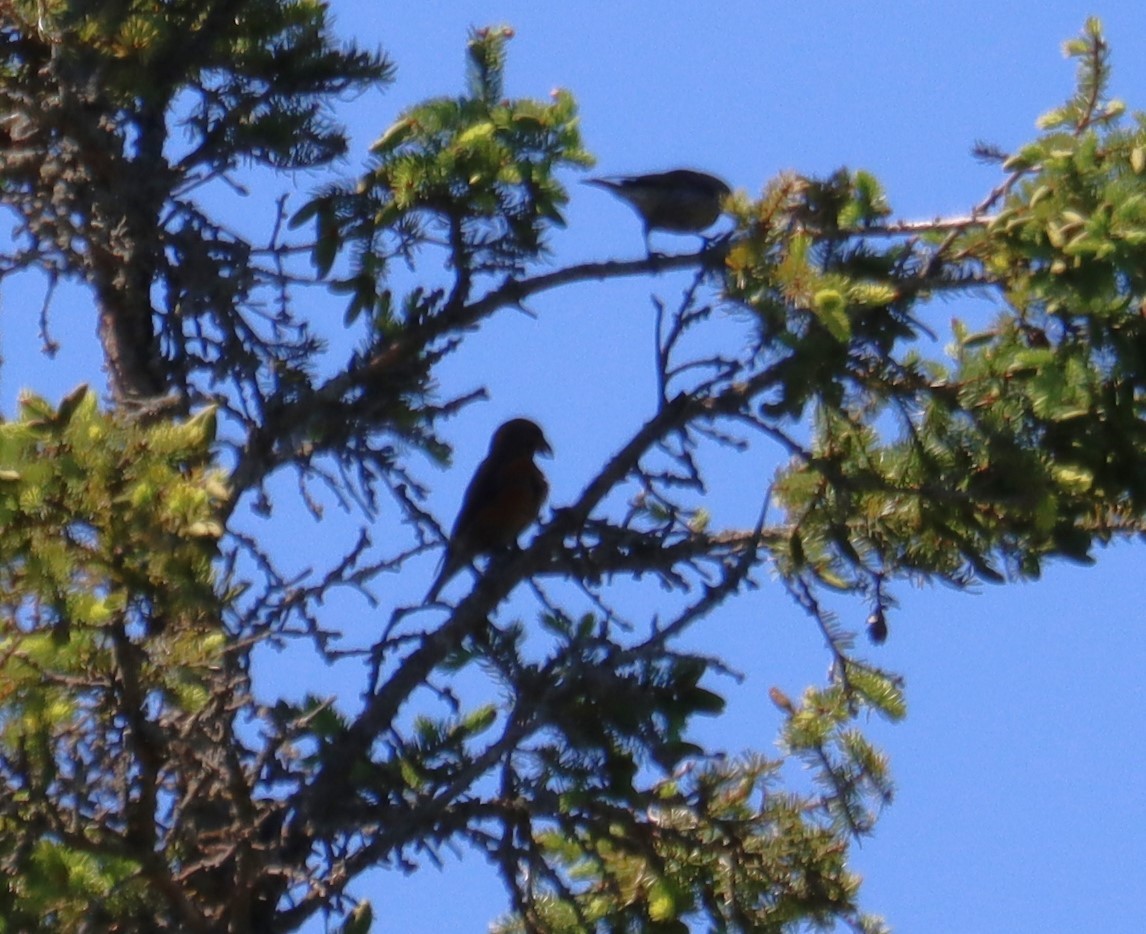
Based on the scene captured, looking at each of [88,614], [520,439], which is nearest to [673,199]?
[520,439]

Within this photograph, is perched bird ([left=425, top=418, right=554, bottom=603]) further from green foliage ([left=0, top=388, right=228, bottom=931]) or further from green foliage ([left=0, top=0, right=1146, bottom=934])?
green foliage ([left=0, top=388, right=228, bottom=931])

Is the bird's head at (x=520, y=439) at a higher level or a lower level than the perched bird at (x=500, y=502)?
higher

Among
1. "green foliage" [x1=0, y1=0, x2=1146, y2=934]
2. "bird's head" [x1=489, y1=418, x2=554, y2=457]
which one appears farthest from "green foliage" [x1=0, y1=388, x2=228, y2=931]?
"bird's head" [x1=489, y1=418, x2=554, y2=457]

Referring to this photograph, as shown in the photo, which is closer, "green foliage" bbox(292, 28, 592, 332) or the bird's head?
"green foliage" bbox(292, 28, 592, 332)

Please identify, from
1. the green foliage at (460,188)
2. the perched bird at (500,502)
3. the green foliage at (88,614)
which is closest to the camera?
the green foliage at (88,614)

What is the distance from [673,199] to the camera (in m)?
7.82

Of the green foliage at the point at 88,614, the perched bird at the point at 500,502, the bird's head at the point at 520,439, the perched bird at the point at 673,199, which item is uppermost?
the perched bird at the point at 673,199

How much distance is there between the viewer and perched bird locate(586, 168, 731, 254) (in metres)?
7.81

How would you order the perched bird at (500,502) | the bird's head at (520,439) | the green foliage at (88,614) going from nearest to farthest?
the green foliage at (88,614) < the perched bird at (500,502) < the bird's head at (520,439)

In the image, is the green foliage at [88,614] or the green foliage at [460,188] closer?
the green foliage at [88,614]

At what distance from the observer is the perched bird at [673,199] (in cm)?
781

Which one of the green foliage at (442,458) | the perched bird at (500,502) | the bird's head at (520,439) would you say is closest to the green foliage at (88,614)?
the green foliage at (442,458)

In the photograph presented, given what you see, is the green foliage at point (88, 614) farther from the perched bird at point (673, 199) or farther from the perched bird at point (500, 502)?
the perched bird at point (673, 199)

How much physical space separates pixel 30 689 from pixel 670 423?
2.25 m
